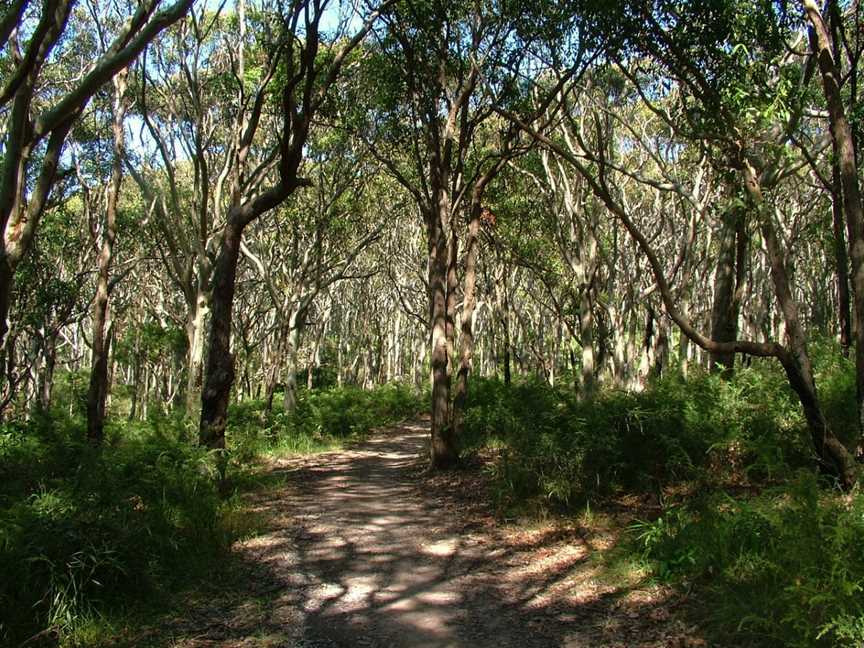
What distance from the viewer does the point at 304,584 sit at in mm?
6230

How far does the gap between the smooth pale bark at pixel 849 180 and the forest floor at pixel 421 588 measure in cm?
282

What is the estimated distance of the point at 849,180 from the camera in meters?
6.28

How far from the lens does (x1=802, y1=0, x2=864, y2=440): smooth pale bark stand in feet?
20.5

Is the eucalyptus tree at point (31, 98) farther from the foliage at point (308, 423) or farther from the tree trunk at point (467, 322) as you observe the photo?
the tree trunk at point (467, 322)

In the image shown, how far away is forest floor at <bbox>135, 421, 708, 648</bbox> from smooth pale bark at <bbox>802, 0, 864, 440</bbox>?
9.26 feet

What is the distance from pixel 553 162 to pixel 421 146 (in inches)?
138

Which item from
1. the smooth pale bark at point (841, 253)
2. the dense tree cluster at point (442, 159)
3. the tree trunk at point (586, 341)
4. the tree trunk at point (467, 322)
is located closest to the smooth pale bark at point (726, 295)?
the dense tree cluster at point (442, 159)

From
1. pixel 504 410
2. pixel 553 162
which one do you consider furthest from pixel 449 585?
pixel 553 162

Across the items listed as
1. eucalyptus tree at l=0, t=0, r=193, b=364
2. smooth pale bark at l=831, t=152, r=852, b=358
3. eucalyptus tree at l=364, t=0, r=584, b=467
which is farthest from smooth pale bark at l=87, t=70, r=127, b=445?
smooth pale bark at l=831, t=152, r=852, b=358

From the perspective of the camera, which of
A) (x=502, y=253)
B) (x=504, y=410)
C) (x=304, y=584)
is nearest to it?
(x=304, y=584)

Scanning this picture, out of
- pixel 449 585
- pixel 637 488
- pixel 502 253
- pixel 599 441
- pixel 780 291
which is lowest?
pixel 449 585

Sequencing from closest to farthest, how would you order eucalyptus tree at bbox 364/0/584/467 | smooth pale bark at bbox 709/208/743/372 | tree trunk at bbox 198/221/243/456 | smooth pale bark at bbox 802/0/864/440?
smooth pale bark at bbox 802/0/864/440, tree trunk at bbox 198/221/243/456, smooth pale bark at bbox 709/208/743/372, eucalyptus tree at bbox 364/0/584/467

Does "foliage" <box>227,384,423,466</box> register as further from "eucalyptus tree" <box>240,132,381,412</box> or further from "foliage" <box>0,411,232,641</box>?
"foliage" <box>0,411,232,641</box>

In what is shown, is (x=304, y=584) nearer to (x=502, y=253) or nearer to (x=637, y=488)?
(x=637, y=488)
